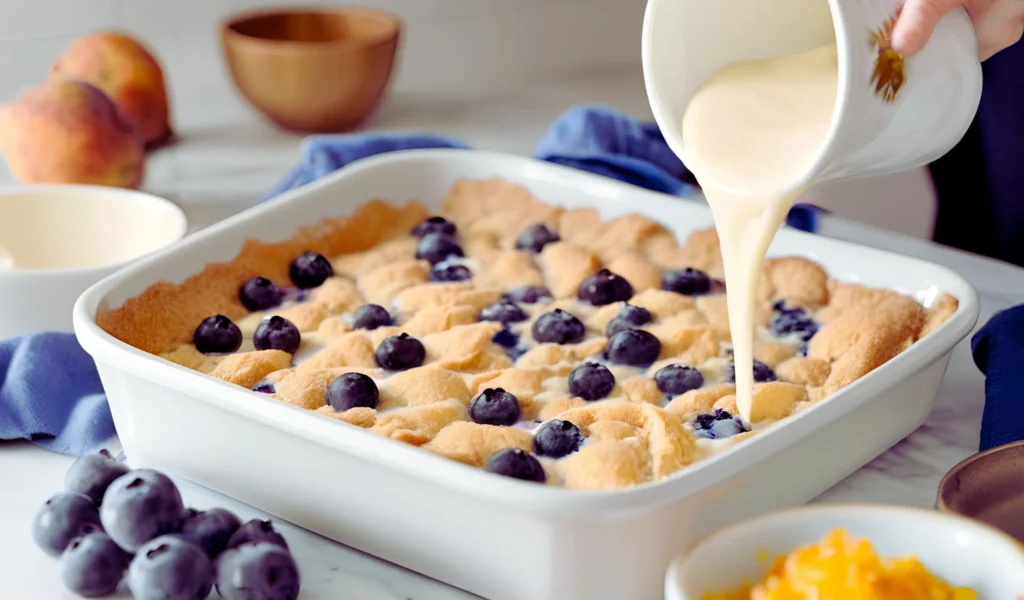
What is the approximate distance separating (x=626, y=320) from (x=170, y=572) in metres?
0.50

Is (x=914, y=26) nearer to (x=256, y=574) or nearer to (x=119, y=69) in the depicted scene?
(x=256, y=574)

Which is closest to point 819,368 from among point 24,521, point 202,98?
point 24,521

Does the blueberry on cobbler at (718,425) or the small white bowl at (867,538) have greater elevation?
the small white bowl at (867,538)

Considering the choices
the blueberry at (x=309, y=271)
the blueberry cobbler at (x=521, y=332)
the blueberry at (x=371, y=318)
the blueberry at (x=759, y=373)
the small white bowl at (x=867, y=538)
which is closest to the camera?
the small white bowl at (x=867, y=538)

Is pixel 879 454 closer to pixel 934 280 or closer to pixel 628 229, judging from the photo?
pixel 934 280

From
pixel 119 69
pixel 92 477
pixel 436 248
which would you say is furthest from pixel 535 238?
pixel 119 69

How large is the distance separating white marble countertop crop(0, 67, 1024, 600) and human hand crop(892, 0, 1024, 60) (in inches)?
12.6

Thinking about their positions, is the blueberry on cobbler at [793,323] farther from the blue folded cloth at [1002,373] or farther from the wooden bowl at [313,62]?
the wooden bowl at [313,62]

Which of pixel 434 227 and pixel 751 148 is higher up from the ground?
pixel 751 148

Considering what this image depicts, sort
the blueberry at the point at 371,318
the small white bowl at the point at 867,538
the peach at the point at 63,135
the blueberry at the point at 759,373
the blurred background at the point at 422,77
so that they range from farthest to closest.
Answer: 1. the blurred background at the point at 422,77
2. the peach at the point at 63,135
3. the blueberry at the point at 371,318
4. the blueberry at the point at 759,373
5. the small white bowl at the point at 867,538

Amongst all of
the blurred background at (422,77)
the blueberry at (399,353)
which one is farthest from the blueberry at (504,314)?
the blurred background at (422,77)

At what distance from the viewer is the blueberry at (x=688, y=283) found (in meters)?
1.22

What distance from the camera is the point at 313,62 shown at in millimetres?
1763

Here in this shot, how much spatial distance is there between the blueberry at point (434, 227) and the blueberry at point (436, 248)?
0.02 metres
